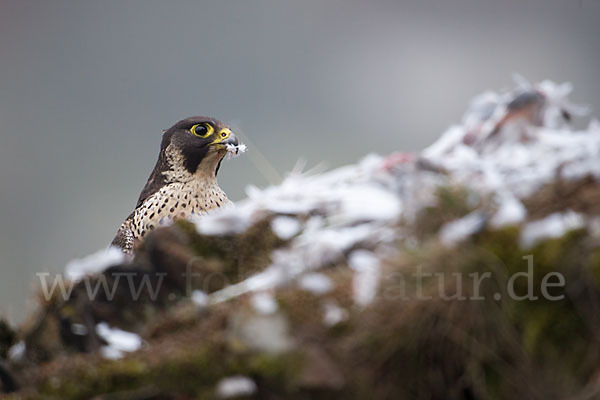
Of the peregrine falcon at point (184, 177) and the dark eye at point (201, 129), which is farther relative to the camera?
the dark eye at point (201, 129)

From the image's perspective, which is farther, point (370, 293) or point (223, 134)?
point (223, 134)

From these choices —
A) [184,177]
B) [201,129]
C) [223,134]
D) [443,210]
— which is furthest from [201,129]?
[443,210]

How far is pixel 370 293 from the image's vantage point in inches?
65.5

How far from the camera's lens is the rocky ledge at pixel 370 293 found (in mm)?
1592

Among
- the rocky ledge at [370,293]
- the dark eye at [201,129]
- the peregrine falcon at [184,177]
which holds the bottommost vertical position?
the rocky ledge at [370,293]

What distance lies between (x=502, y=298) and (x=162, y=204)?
251 cm

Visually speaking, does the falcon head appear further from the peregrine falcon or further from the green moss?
the green moss

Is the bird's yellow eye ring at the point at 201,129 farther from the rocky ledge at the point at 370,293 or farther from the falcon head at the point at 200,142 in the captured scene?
the rocky ledge at the point at 370,293

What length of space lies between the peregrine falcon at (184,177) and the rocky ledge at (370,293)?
5.48 feet

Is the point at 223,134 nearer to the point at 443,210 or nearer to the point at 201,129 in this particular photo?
the point at 201,129

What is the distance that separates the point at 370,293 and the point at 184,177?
99.4 inches

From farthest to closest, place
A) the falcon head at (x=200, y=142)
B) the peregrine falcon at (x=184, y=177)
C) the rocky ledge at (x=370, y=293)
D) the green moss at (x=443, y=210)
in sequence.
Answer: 1. the falcon head at (x=200, y=142)
2. the peregrine falcon at (x=184, y=177)
3. the green moss at (x=443, y=210)
4. the rocky ledge at (x=370, y=293)

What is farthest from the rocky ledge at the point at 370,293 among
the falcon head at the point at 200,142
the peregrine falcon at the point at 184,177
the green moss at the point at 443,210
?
the falcon head at the point at 200,142

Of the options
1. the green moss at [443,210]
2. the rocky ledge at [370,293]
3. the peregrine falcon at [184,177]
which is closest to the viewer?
the rocky ledge at [370,293]
